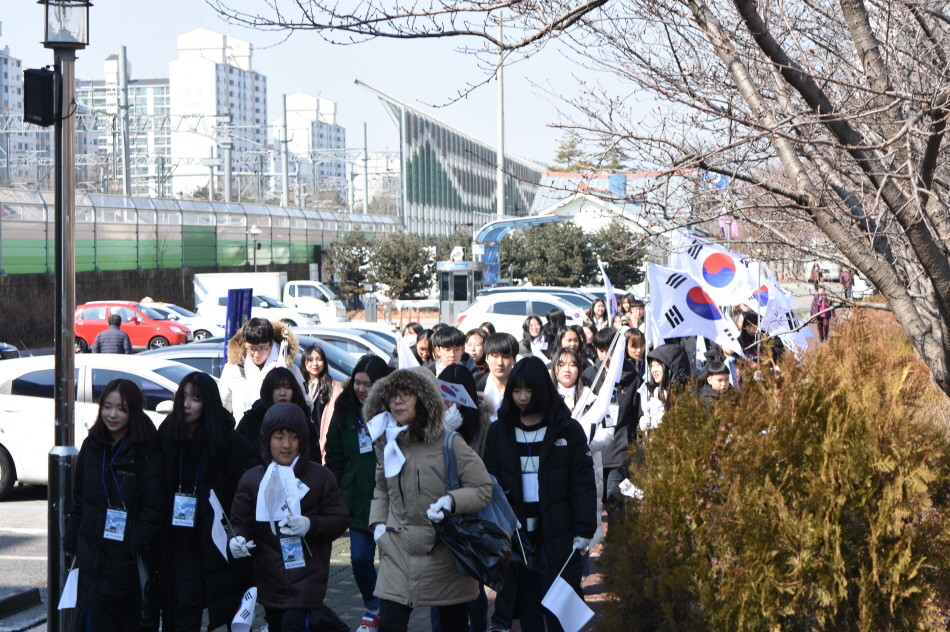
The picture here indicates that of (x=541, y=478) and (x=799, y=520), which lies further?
(x=541, y=478)

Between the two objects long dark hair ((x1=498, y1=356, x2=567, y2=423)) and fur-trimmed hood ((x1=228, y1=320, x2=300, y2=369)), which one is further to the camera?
fur-trimmed hood ((x1=228, y1=320, x2=300, y2=369))

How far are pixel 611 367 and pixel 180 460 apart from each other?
3.19 metres

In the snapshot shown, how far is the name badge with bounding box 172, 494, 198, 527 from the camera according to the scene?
19.4ft

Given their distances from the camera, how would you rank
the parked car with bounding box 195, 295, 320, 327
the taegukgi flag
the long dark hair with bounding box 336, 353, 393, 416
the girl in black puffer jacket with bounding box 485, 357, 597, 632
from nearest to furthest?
the girl in black puffer jacket with bounding box 485, 357, 597, 632, the long dark hair with bounding box 336, 353, 393, 416, the taegukgi flag, the parked car with bounding box 195, 295, 320, 327

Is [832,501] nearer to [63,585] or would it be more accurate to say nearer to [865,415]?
[865,415]

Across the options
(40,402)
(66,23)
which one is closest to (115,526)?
(66,23)

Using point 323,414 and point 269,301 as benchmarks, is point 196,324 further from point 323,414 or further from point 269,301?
point 323,414

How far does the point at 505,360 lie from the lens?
7684mm

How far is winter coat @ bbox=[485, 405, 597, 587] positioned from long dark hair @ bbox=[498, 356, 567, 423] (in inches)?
2.8

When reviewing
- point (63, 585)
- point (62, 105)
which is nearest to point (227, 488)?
point (63, 585)

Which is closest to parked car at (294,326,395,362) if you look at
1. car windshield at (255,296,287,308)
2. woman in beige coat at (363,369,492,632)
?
woman in beige coat at (363,369,492,632)

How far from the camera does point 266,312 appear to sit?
3578cm

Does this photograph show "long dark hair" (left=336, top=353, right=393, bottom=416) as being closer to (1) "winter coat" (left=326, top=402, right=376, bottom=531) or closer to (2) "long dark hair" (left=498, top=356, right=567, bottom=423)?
(1) "winter coat" (left=326, top=402, right=376, bottom=531)

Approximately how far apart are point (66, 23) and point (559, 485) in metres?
3.81
